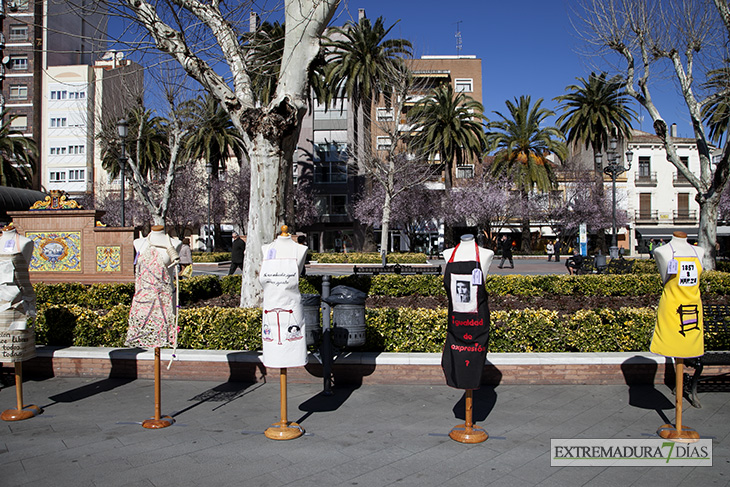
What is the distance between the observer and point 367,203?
43062 mm

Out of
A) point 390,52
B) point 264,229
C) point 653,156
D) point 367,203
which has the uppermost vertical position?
point 390,52

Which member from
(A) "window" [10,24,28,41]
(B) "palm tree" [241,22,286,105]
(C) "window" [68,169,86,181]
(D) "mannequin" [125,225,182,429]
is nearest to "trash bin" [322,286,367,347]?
(D) "mannequin" [125,225,182,429]

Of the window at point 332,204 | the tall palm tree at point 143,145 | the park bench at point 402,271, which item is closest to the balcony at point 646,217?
the window at point 332,204

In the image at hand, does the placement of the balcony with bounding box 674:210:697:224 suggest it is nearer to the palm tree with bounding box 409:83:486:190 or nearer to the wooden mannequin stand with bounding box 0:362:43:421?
the palm tree with bounding box 409:83:486:190

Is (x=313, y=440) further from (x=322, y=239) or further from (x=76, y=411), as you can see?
(x=322, y=239)

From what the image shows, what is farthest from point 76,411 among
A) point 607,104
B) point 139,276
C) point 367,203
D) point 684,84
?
point 607,104

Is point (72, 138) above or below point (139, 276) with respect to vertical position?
above

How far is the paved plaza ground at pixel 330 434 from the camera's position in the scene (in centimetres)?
413

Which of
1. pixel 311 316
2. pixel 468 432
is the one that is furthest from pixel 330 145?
pixel 468 432

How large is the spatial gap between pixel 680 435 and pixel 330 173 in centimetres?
4380

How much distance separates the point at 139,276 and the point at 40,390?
2.41 metres

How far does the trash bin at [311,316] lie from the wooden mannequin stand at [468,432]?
6.82 feet

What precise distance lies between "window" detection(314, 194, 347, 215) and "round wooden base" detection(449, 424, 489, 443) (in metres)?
42.9

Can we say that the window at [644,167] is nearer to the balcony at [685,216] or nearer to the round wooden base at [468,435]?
the balcony at [685,216]
